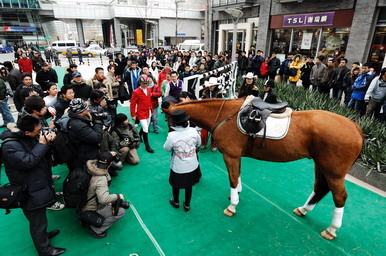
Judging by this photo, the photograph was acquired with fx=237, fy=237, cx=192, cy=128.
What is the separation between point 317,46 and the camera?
1362cm

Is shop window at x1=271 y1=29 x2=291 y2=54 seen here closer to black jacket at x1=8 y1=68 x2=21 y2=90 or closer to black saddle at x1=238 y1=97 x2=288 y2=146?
black saddle at x1=238 y1=97 x2=288 y2=146

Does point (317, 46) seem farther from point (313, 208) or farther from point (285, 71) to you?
point (313, 208)

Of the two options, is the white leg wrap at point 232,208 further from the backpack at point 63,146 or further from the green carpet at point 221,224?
the backpack at point 63,146

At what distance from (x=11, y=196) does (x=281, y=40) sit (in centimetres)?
1676

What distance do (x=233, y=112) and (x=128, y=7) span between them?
135ft

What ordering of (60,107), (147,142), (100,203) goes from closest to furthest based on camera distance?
(100,203) < (60,107) < (147,142)

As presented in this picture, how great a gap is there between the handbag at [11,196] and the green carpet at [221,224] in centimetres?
96

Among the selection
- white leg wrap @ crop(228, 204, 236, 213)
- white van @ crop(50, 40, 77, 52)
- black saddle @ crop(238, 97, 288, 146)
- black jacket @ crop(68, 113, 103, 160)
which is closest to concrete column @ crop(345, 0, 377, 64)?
black saddle @ crop(238, 97, 288, 146)

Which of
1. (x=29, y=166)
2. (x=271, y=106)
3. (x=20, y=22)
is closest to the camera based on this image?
(x=29, y=166)

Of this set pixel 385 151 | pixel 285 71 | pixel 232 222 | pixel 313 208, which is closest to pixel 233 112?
pixel 232 222

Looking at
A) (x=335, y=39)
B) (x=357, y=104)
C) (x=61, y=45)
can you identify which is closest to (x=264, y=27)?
(x=335, y=39)

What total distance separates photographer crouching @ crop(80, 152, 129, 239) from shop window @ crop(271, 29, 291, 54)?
1533cm

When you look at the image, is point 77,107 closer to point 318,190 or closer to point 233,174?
point 233,174

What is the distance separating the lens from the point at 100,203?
3.08 m
